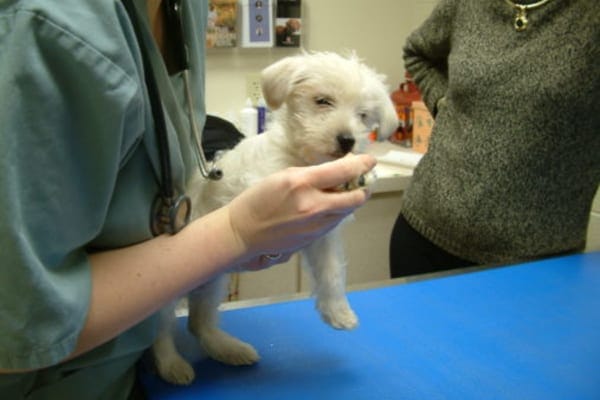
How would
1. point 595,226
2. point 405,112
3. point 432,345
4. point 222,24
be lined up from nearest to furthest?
point 432,345, point 595,226, point 222,24, point 405,112

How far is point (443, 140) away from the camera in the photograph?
4.46 ft

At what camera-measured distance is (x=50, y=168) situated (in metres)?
0.44

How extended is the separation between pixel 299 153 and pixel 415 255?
2.09ft

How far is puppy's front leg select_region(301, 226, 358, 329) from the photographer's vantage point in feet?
2.82

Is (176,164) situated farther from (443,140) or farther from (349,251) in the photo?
(349,251)

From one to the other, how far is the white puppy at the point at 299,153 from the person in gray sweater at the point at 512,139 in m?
0.33

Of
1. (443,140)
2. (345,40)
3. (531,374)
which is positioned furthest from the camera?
(345,40)

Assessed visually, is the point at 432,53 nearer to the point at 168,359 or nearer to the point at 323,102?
the point at 323,102

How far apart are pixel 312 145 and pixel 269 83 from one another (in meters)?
0.18

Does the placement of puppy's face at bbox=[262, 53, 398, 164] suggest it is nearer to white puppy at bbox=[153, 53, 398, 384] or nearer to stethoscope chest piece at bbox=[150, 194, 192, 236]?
white puppy at bbox=[153, 53, 398, 384]

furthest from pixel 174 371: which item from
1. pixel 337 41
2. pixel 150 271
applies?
pixel 337 41

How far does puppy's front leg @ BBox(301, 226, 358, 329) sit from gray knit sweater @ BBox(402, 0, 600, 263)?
467 millimetres

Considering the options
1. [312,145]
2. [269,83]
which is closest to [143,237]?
[312,145]

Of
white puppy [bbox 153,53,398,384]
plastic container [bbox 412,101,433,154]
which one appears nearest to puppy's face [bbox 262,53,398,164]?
white puppy [bbox 153,53,398,384]
